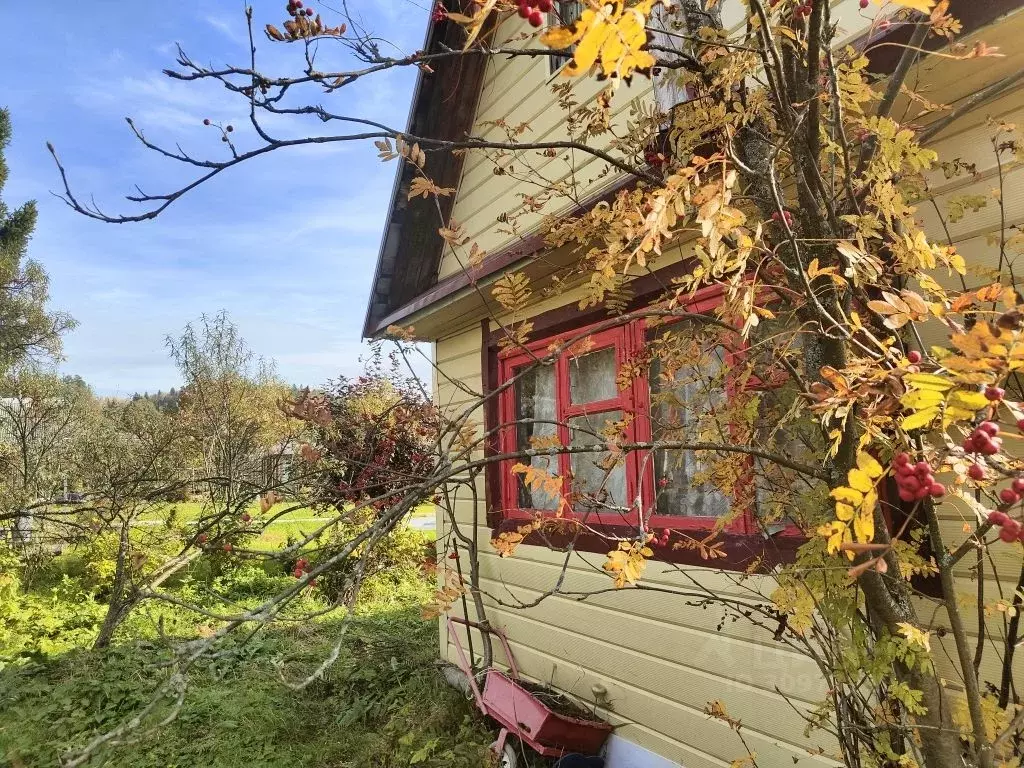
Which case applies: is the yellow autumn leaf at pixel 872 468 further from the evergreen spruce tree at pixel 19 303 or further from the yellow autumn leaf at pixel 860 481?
the evergreen spruce tree at pixel 19 303

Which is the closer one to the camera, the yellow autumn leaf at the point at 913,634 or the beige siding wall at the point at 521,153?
the yellow autumn leaf at the point at 913,634

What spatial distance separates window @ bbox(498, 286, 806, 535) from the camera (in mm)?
2451

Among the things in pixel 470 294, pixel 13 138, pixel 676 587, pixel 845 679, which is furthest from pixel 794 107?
pixel 13 138

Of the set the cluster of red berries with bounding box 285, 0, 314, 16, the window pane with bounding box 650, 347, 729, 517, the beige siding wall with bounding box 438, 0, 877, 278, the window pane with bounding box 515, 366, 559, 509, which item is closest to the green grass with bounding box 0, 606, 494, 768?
the window pane with bounding box 515, 366, 559, 509

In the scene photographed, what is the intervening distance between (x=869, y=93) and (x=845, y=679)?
1.80 metres

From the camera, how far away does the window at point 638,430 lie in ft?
8.04

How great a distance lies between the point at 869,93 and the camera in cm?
186

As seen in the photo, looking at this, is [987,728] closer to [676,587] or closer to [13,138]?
→ [676,587]

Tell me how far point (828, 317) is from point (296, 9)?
6.37ft

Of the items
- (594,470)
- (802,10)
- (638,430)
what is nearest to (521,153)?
(638,430)

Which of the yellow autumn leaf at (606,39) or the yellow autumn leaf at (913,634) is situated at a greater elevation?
the yellow autumn leaf at (606,39)

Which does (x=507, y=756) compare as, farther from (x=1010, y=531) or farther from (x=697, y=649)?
(x=1010, y=531)

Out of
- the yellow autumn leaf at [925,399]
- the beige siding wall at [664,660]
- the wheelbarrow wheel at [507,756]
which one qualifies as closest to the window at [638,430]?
the beige siding wall at [664,660]

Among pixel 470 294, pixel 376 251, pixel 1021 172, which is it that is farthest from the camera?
pixel 376 251
